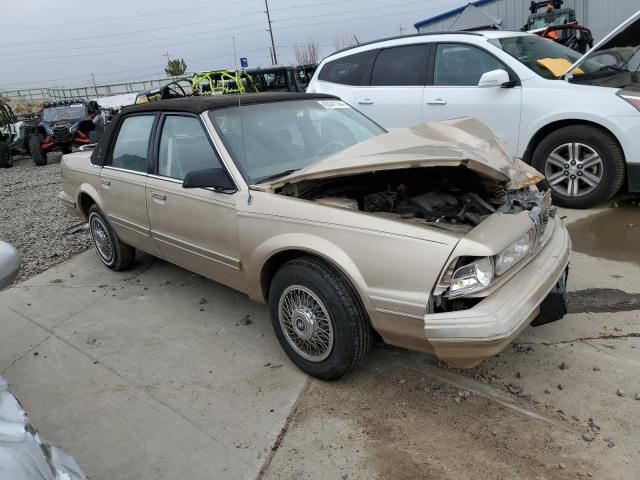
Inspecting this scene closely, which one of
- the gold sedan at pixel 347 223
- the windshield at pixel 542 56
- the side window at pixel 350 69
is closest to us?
the gold sedan at pixel 347 223

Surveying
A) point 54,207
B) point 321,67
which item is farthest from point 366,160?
point 54,207

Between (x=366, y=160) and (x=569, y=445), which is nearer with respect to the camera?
(x=569, y=445)

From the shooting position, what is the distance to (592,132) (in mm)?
4812

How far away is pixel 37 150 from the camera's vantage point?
1340 centimetres

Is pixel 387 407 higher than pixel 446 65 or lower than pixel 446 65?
lower

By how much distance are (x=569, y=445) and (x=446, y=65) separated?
459 centimetres

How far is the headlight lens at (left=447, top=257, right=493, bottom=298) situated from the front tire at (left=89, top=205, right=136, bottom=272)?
336 cm

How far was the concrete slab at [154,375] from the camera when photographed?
249 cm

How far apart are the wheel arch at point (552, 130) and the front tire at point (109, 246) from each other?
4.16 meters

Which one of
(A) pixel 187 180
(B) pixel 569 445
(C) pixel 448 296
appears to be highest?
(A) pixel 187 180

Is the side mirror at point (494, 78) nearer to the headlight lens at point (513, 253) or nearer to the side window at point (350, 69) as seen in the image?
the side window at point (350, 69)

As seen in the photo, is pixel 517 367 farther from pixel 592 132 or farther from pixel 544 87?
pixel 544 87

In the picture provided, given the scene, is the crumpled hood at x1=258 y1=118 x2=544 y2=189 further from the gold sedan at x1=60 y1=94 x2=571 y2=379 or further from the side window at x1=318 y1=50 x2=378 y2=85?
the side window at x1=318 y1=50 x2=378 y2=85

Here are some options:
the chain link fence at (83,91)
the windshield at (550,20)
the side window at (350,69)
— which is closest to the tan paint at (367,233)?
the side window at (350,69)
